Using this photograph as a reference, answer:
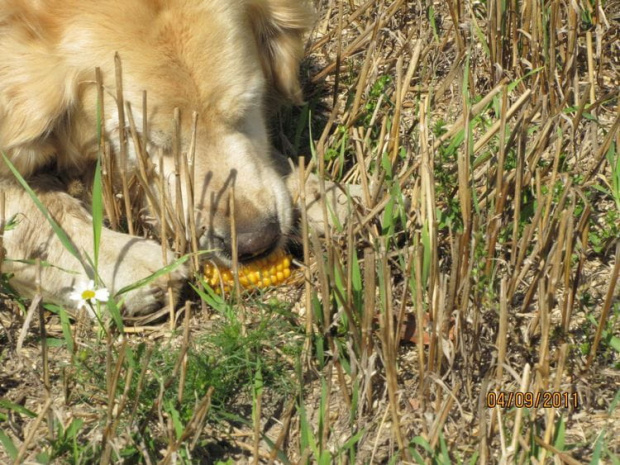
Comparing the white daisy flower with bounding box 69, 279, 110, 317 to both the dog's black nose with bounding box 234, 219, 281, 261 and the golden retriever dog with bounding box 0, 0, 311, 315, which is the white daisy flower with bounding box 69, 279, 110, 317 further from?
the dog's black nose with bounding box 234, 219, 281, 261

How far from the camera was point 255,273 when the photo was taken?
2967 millimetres

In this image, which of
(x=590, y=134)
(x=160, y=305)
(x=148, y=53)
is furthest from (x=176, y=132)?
(x=590, y=134)

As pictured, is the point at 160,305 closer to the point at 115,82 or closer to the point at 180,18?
the point at 115,82

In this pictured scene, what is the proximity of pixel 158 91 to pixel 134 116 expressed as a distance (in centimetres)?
13

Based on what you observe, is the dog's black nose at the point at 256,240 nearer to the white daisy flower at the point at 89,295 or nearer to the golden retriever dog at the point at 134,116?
the golden retriever dog at the point at 134,116

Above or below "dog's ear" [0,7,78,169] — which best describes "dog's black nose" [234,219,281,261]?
below

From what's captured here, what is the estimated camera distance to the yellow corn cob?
9.68 feet

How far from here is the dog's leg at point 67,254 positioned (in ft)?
9.52

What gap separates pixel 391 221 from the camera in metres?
2.86

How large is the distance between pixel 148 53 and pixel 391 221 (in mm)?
939

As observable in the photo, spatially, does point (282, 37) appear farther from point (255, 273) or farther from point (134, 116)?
point (255, 273)
